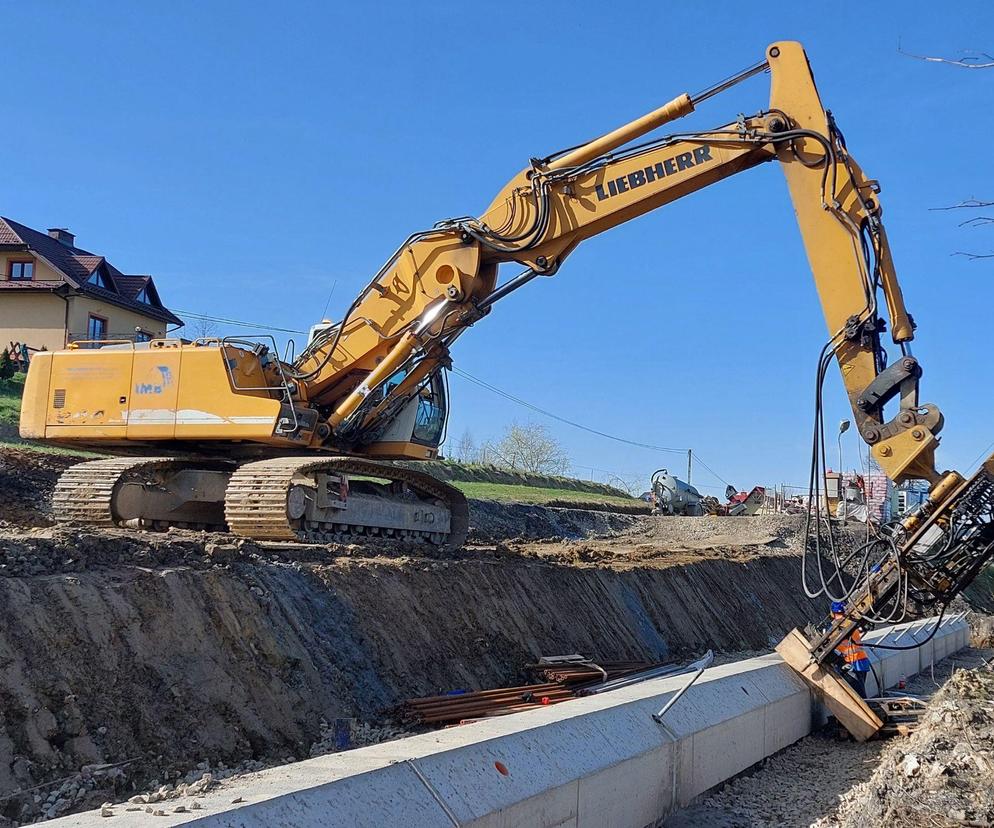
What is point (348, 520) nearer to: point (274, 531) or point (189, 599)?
point (274, 531)

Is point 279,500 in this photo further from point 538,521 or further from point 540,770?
point 538,521

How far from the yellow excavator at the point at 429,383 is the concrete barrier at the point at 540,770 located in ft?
6.70

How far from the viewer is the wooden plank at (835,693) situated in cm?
891

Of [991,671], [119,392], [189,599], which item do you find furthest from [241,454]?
[991,671]

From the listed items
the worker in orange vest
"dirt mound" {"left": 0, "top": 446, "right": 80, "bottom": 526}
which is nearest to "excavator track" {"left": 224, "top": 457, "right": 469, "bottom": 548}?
"dirt mound" {"left": 0, "top": 446, "right": 80, "bottom": 526}

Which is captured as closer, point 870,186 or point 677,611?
point 870,186

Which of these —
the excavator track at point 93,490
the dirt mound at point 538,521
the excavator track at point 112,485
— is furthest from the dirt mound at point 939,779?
the dirt mound at point 538,521

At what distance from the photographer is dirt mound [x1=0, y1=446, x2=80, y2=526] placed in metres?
15.4

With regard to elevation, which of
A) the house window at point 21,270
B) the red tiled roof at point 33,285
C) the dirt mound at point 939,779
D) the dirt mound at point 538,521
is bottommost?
the dirt mound at point 939,779

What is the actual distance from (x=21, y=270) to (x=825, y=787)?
1493 inches

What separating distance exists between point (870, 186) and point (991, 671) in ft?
14.9

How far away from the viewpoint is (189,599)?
8266 mm

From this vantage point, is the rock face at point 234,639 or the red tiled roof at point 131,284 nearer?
the rock face at point 234,639

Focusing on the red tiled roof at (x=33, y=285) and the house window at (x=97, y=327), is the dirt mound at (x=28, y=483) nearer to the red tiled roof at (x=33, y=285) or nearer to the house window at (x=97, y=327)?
the red tiled roof at (x=33, y=285)
